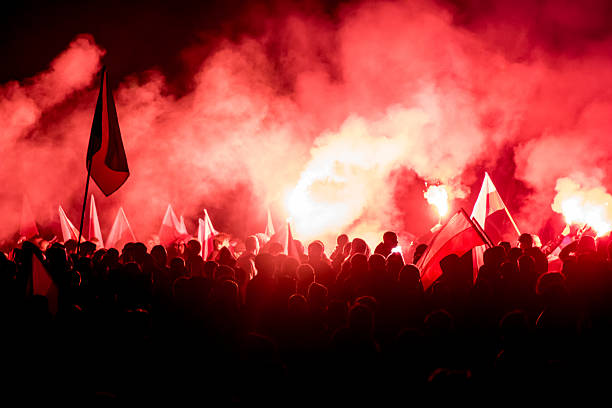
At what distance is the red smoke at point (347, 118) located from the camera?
12172mm

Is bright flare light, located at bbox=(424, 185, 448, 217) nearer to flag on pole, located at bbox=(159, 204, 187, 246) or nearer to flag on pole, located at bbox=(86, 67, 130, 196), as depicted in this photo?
flag on pole, located at bbox=(159, 204, 187, 246)

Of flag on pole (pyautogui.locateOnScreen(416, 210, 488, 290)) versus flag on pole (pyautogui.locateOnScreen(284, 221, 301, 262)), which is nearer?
flag on pole (pyautogui.locateOnScreen(416, 210, 488, 290))

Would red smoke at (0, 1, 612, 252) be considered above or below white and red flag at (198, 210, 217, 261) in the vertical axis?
above

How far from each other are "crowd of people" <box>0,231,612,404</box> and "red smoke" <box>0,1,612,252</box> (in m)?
7.00

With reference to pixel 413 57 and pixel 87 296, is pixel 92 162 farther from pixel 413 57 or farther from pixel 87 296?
pixel 413 57

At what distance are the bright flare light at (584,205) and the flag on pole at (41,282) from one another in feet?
22.6

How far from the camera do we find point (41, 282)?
4.53m

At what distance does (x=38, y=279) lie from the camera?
452cm

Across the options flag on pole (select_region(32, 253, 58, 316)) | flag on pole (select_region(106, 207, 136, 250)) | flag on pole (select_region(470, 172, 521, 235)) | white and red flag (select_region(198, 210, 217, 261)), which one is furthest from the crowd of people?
flag on pole (select_region(106, 207, 136, 250))

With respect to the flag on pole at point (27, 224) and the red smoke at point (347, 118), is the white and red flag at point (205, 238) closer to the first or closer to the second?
the flag on pole at point (27, 224)

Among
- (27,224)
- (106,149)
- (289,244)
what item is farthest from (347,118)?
(106,149)

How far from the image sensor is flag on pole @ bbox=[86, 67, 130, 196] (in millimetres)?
5410

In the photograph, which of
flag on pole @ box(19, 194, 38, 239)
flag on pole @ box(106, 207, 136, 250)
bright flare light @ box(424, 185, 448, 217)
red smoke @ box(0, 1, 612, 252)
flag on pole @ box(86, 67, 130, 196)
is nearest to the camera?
flag on pole @ box(86, 67, 130, 196)

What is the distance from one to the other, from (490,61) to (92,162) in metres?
9.72
